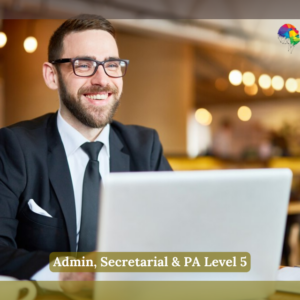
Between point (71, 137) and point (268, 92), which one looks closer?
point (71, 137)

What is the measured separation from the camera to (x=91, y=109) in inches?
64.0

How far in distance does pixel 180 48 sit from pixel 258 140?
945 cm

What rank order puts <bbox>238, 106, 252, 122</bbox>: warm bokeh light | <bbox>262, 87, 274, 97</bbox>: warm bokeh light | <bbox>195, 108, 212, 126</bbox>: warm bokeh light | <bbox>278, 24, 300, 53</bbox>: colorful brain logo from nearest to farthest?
<bbox>278, 24, 300, 53</bbox>: colorful brain logo → <bbox>262, 87, 274, 97</bbox>: warm bokeh light → <bbox>238, 106, 252, 122</bbox>: warm bokeh light → <bbox>195, 108, 212, 126</bbox>: warm bokeh light

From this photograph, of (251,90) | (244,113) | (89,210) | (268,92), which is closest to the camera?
(89,210)

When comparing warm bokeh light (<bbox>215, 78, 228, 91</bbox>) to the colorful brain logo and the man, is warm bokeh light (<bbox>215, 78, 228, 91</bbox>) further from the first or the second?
the man

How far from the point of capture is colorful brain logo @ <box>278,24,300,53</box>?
72.3 inches

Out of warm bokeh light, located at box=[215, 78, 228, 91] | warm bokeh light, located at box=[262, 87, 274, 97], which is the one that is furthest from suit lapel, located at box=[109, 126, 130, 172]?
warm bokeh light, located at box=[262, 87, 274, 97]

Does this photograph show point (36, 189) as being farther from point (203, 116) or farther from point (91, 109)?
point (203, 116)

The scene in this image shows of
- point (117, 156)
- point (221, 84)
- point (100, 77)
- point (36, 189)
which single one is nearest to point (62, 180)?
point (36, 189)

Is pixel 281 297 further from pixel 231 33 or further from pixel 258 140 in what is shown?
pixel 258 140

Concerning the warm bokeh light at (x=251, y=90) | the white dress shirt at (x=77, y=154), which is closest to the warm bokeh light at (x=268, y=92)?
the warm bokeh light at (x=251, y=90)

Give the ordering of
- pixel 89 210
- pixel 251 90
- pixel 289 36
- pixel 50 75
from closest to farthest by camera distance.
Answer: pixel 89 210 → pixel 50 75 → pixel 289 36 → pixel 251 90

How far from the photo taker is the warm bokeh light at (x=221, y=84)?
1612cm

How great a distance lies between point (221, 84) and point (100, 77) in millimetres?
15482
